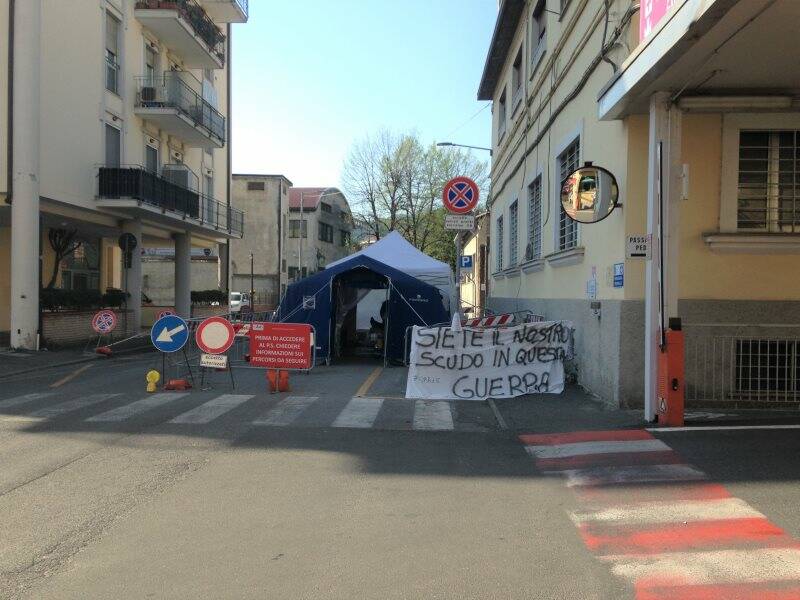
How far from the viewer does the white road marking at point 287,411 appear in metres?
8.66

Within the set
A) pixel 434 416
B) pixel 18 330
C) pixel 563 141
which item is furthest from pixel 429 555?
pixel 18 330

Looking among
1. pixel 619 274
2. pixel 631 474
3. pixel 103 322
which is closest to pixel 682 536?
pixel 631 474

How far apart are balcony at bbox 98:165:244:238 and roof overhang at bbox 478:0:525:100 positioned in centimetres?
1147

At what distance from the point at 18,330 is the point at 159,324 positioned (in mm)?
9262

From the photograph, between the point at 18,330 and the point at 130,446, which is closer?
the point at 130,446

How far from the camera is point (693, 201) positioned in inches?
351

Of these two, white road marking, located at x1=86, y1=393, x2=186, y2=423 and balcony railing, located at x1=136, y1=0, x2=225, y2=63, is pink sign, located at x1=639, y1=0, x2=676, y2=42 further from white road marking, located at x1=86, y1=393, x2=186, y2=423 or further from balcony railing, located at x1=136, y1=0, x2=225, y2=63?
balcony railing, located at x1=136, y1=0, x2=225, y2=63

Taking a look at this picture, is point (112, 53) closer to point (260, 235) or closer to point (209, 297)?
point (209, 297)

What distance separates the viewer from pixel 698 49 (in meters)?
6.95

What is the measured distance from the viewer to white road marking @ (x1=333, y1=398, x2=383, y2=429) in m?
8.56

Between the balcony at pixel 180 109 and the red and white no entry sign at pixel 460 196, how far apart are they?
15.8m

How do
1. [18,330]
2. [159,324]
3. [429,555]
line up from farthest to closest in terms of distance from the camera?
[18,330]
[159,324]
[429,555]

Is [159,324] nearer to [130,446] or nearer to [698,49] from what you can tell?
[130,446]

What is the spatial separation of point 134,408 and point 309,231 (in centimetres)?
5635
